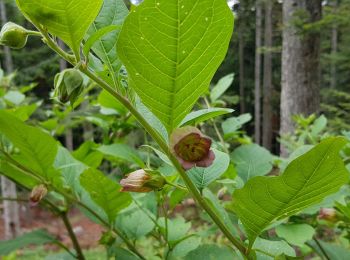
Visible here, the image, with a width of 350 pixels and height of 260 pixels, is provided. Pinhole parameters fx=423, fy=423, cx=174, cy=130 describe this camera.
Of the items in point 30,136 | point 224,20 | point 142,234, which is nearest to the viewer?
point 224,20

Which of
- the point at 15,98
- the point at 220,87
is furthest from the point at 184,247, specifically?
the point at 15,98

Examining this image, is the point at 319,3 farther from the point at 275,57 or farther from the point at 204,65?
the point at 275,57

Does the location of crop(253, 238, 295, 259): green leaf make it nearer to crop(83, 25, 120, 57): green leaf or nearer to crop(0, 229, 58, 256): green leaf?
crop(83, 25, 120, 57): green leaf

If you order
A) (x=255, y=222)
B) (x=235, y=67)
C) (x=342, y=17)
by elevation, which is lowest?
(x=235, y=67)

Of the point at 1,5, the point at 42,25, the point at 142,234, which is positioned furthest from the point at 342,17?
the point at 1,5

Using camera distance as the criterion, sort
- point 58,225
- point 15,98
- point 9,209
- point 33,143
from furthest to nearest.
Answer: point 58,225
point 9,209
point 15,98
point 33,143

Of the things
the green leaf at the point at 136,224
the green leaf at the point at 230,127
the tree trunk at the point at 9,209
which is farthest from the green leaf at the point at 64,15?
the tree trunk at the point at 9,209

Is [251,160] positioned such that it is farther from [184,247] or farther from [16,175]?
[16,175]
